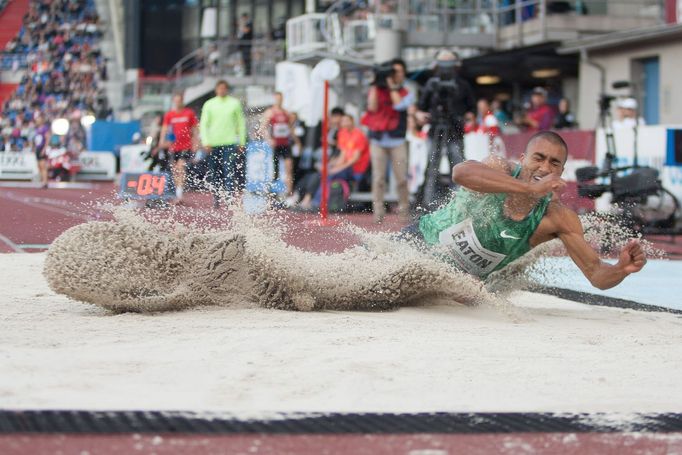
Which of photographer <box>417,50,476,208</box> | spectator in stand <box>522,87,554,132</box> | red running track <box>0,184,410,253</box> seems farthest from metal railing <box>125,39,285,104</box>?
photographer <box>417,50,476,208</box>

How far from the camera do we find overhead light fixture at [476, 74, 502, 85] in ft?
83.7

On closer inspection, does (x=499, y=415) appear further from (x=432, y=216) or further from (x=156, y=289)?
(x=432, y=216)

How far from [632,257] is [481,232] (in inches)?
31.8

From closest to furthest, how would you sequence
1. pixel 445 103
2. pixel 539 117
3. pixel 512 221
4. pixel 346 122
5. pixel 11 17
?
pixel 512 221 → pixel 11 17 → pixel 445 103 → pixel 346 122 → pixel 539 117

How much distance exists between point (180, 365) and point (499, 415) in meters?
1.21

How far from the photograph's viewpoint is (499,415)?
3645 millimetres

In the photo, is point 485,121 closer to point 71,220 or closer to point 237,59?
point 71,220

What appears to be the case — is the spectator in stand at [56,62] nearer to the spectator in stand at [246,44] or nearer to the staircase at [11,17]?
the spectator in stand at [246,44]

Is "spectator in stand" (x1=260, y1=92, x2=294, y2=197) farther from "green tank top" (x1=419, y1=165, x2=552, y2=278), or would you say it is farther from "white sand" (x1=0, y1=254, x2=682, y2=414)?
"white sand" (x1=0, y1=254, x2=682, y2=414)

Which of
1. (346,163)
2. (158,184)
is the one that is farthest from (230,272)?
(346,163)

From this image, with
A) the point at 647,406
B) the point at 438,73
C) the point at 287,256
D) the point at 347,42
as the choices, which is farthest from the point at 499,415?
the point at 347,42

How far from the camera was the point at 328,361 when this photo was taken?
4387 millimetres

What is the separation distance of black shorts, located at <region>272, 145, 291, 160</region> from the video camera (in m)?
3.17

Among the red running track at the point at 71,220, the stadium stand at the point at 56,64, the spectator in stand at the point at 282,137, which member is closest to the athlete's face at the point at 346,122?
the spectator in stand at the point at 282,137
